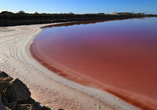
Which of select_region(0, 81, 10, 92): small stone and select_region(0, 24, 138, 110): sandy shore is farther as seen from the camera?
select_region(0, 24, 138, 110): sandy shore

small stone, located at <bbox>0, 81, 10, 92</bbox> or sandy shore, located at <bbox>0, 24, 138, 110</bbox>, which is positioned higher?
small stone, located at <bbox>0, 81, 10, 92</bbox>

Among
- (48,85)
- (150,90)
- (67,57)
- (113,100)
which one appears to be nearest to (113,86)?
(113,100)

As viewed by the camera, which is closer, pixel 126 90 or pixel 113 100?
pixel 113 100

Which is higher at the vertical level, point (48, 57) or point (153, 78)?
point (48, 57)

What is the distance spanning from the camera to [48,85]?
3854 millimetres

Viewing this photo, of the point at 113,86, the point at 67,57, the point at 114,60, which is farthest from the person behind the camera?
the point at 67,57

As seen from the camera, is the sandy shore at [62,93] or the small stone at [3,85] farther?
the sandy shore at [62,93]

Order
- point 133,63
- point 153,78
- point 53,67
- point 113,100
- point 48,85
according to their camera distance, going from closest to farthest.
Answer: point 113,100 < point 48,85 < point 153,78 < point 53,67 < point 133,63

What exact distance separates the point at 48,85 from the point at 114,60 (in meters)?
3.92

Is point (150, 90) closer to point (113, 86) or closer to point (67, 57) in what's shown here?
point (113, 86)

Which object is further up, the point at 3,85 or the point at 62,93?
the point at 3,85

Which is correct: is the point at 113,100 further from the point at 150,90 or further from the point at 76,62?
the point at 76,62

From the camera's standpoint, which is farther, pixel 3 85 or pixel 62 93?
pixel 62 93

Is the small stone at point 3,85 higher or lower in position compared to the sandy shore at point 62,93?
higher
